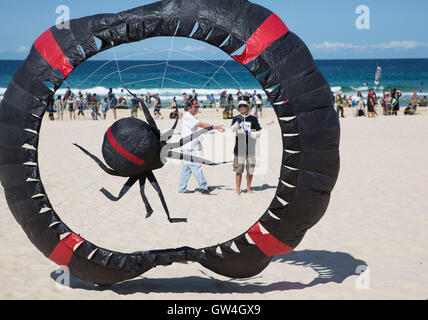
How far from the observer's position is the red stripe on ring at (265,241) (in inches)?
188

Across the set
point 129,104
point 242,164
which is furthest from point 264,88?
point 129,104

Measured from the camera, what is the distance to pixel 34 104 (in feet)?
15.8

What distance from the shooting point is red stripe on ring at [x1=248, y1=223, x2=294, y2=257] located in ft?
15.7

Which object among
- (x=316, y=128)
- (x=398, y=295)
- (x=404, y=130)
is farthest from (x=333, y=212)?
(x=404, y=130)

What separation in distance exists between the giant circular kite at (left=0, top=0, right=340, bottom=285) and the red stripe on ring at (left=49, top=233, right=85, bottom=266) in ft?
0.03

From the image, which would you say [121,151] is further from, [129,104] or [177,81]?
[129,104]

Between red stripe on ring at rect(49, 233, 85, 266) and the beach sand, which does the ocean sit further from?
the beach sand

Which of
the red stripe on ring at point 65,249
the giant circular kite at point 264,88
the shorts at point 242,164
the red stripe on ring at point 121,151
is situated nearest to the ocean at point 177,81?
the giant circular kite at point 264,88

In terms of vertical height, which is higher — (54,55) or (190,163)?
(54,55)

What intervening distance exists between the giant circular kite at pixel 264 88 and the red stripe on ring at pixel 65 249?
1cm

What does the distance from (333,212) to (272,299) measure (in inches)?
144

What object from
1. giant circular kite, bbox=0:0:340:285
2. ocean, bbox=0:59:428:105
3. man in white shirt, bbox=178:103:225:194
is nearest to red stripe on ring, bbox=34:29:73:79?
giant circular kite, bbox=0:0:340:285

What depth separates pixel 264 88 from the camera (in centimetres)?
457

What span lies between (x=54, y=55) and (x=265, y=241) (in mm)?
2771
